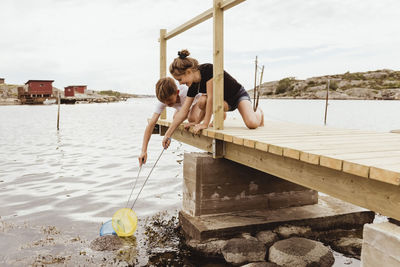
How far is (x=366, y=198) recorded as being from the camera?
9.66 ft

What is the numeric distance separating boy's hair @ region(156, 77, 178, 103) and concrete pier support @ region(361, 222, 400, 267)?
3.64m

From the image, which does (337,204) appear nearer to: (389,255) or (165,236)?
(165,236)

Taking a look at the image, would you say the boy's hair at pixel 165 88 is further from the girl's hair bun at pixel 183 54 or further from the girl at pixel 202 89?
the girl's hair bun at pixel 183 54

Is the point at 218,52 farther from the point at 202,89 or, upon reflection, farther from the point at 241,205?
the point at 241,205

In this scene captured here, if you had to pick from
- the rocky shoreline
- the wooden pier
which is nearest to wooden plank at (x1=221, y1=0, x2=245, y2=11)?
the wooden pier

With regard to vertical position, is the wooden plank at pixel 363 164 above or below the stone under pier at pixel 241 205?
above

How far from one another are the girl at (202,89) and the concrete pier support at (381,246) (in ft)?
10.0

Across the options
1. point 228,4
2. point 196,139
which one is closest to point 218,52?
point 228,4

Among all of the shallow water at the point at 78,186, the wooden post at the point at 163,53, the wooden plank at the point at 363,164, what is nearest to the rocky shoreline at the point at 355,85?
the shallow water at the point at 78,186

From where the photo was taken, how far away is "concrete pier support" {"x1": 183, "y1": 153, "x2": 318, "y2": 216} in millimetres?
5754

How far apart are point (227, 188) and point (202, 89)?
1662 mm

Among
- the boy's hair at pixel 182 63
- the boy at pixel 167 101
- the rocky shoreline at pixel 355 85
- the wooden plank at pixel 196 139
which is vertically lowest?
the wooden plank at pixel 196 139

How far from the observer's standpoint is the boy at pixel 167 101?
18.3 feet

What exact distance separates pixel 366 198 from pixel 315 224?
317 cm
